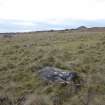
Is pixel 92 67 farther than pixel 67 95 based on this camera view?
Yes

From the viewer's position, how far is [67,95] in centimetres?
830

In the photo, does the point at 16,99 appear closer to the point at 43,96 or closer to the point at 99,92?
the point at 43,96

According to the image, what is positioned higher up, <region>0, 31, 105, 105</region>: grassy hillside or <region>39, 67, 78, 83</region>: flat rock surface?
<region>39, 67, 78, 83</region>: flat rock surface

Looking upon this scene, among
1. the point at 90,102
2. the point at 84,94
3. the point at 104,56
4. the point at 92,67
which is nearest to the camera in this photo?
the point at 90,102

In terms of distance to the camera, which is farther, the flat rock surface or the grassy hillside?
the flat rock surface

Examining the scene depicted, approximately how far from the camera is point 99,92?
847 cm

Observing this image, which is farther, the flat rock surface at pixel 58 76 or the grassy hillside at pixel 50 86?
the flat rock surface at pixel 58 76

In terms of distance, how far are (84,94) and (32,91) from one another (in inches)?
70.8

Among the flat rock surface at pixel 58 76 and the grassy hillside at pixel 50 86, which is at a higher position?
the flat rock surface at pixel 58 76

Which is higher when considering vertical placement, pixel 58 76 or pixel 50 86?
pixel 58 76

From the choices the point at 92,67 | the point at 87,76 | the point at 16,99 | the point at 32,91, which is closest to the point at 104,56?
the point at 92,67

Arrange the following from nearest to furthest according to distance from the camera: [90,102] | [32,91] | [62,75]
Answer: [90,102]
[32,91]
[62,75]

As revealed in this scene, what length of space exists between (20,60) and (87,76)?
15.3ft

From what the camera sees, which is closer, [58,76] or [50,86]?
[50,86]
